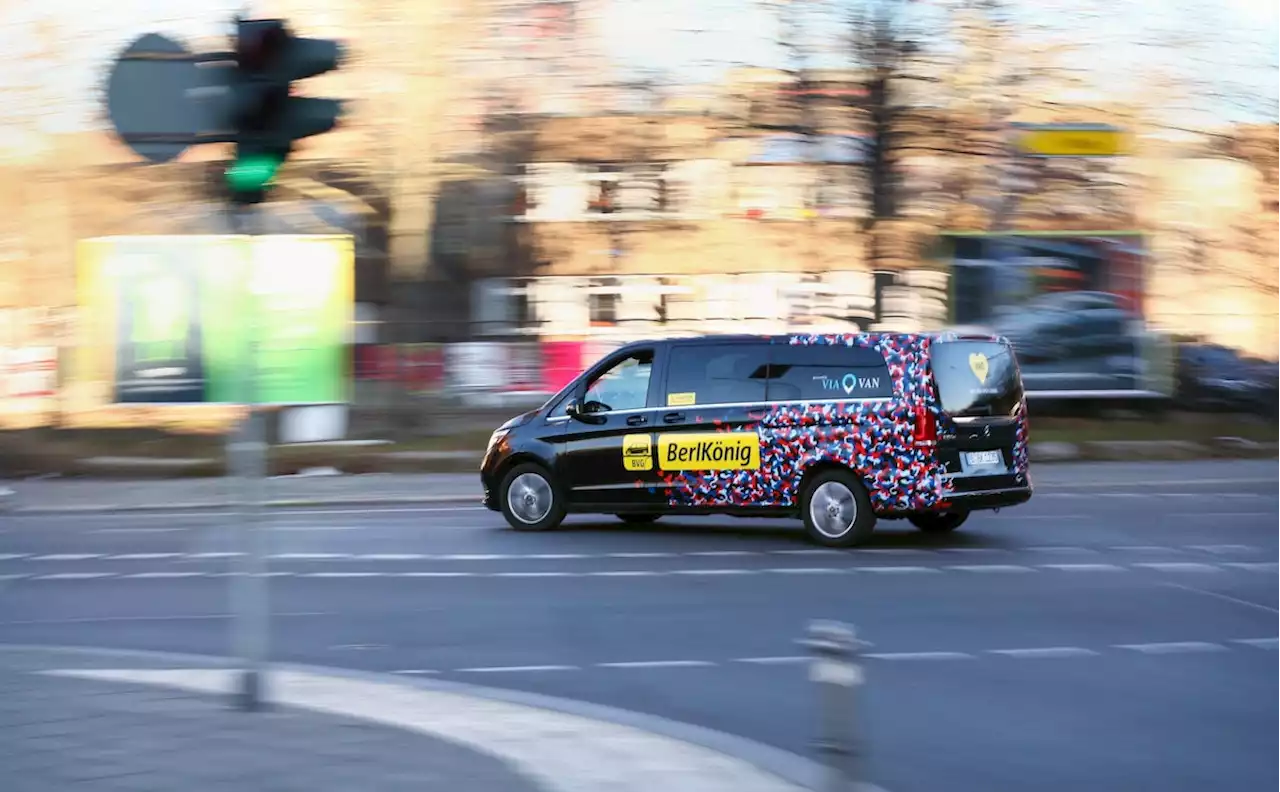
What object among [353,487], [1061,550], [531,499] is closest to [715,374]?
[531,499]

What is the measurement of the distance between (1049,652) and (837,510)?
499 centimetres

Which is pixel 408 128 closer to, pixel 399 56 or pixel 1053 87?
pixel 399 56

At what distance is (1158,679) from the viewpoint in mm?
8273

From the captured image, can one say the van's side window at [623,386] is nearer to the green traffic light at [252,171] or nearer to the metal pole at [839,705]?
the green traffic light at [252,171]

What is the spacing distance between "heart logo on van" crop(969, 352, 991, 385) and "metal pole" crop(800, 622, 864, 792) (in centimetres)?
987

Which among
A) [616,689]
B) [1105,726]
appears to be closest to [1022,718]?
[1105,726]

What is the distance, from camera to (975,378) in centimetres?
1407

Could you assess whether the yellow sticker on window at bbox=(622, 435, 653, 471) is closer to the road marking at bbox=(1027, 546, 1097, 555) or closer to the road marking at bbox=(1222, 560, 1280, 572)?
the road marking at bbox=(1027, 546, 1097, 555)

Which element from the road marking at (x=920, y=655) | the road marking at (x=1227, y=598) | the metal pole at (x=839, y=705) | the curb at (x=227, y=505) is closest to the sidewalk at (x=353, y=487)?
the curb at (x=227, y=505)

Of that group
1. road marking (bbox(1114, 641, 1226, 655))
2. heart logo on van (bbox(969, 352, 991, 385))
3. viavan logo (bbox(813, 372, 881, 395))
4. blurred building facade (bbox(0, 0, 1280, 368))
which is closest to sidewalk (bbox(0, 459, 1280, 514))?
blurred building facade (bbox(0, 0, 1280, 368))

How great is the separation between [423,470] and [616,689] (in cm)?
1720

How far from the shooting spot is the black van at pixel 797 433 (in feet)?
45.3

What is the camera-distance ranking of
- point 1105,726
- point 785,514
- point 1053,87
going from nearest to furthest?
1. point 1105,726
2. point 785,514
3. point 1053,87

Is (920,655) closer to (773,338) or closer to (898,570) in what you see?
(898,570)
